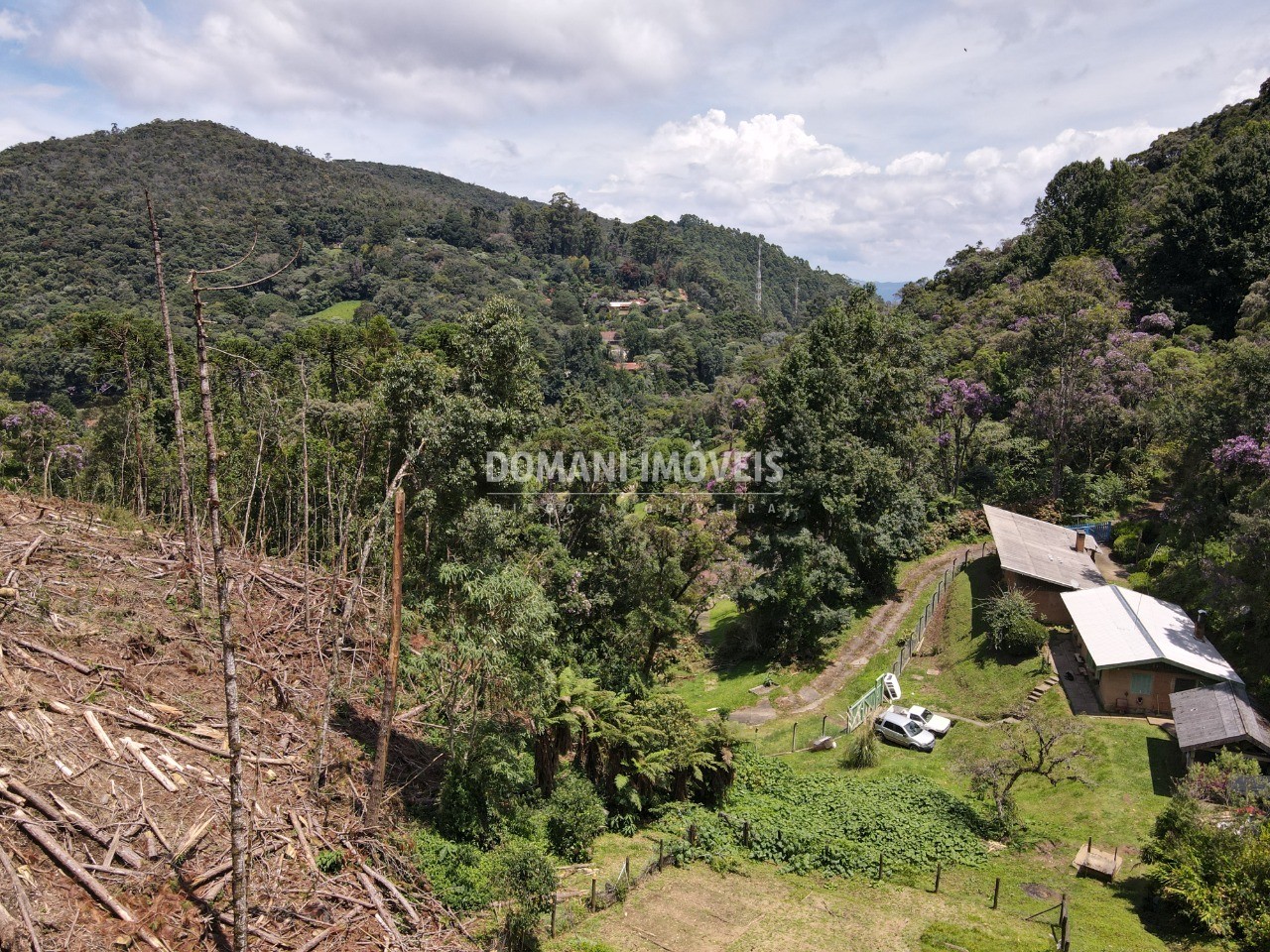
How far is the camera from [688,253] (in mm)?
198500

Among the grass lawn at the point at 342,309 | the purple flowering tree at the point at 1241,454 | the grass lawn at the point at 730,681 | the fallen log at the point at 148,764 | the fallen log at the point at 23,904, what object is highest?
the grass lawn at the point at 342,309

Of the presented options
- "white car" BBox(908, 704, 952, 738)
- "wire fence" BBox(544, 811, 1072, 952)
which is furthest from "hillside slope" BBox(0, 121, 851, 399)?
"white car" BBox(908, 704, 952, 738)

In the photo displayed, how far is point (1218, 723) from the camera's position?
1825 centimetres

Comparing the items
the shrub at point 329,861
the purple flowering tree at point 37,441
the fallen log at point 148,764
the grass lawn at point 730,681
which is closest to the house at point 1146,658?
the grass lawn at point 730,681

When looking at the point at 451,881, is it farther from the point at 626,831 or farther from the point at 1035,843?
the point at 1035,843

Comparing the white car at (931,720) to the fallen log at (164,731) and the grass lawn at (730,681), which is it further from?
the fallen log at (164,731)

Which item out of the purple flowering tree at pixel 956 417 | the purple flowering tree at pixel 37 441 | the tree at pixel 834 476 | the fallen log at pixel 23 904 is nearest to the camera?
the fallen log at pixel 23 904

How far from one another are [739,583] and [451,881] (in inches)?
816

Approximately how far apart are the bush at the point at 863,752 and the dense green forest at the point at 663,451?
13.7 ft

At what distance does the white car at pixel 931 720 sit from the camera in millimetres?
23031

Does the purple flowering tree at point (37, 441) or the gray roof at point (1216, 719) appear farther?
the purple flowering tree at point (37, 441)

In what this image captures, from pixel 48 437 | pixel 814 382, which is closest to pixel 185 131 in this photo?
pixel 48 437

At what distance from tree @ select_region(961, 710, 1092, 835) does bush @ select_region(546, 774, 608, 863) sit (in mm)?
9570

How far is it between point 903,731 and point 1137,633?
26.1 feet
